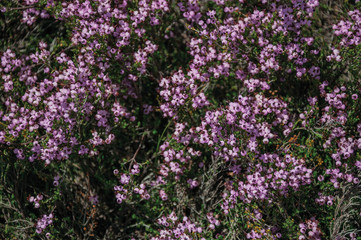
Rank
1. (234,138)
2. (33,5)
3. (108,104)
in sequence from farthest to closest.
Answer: (33,5) → (108,104) → (234,138)

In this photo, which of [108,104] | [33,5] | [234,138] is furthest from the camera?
[33,5]

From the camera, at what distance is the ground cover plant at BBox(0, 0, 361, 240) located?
4.91m

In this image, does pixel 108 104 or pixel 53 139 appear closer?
pixel 53 139

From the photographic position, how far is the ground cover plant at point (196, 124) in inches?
193

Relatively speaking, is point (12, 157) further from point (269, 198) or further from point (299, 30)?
Answer: point (299, 30)

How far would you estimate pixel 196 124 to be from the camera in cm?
572

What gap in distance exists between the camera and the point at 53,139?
5004mm

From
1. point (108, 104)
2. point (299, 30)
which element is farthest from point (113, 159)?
point (299, 30)

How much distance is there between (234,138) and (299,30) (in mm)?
1833

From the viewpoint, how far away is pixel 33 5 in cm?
599

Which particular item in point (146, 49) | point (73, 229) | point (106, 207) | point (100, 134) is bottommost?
point (73, 229)

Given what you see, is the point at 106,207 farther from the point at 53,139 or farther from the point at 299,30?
the point at 299,30

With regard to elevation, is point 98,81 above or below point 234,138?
above

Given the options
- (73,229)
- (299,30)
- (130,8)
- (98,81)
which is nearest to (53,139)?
(98,81)
